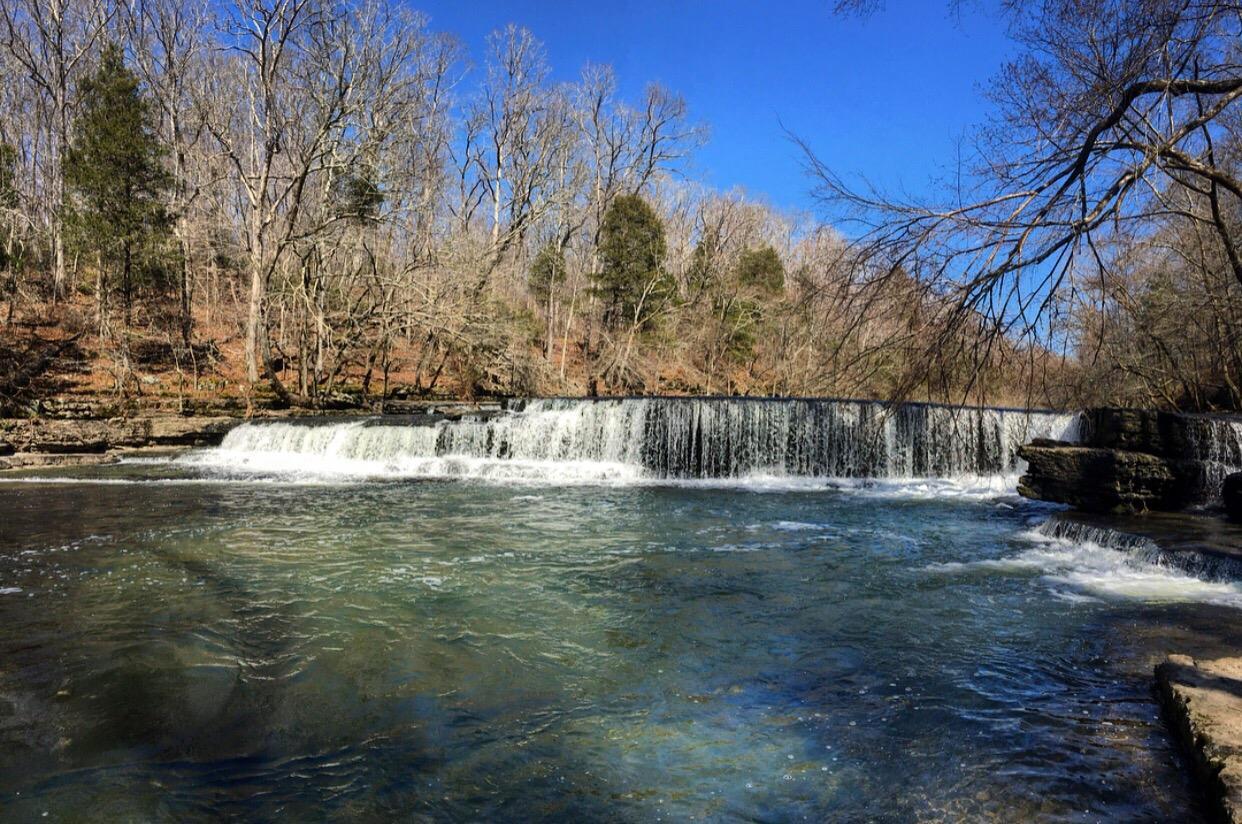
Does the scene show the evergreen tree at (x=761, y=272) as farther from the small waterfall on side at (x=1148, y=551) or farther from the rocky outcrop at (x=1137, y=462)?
the small waterfall on side at (x=1148, y=551)

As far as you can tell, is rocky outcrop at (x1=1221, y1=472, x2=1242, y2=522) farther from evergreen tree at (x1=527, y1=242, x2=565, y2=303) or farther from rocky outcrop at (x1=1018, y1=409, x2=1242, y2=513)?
evergreen tree at (x1=527, y1=242, x2=565, y2=303)

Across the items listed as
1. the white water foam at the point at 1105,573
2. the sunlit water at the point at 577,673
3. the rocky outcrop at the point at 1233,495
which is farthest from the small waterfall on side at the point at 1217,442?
the sunlit water at the point at 577,673

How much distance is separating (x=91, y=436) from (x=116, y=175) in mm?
7919

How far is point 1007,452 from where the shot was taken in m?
15.0

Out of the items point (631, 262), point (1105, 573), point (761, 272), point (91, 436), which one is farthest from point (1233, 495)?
point (761, 272)

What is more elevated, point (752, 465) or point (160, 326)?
point (160, 326)

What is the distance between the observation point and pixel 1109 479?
1050 cm

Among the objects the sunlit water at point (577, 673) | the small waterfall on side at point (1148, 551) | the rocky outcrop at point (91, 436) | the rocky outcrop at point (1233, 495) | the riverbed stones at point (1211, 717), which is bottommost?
the sunlit water at point (577, 673)

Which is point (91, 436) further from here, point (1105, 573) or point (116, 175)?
point (1105, 573)

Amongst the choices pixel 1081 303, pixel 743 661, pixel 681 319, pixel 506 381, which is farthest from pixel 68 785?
pixel 681 319

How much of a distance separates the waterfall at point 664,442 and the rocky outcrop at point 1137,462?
3344mm

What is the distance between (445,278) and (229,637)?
17.7m

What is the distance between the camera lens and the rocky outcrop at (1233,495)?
9.26 m

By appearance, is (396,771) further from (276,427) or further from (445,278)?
(445,278)
